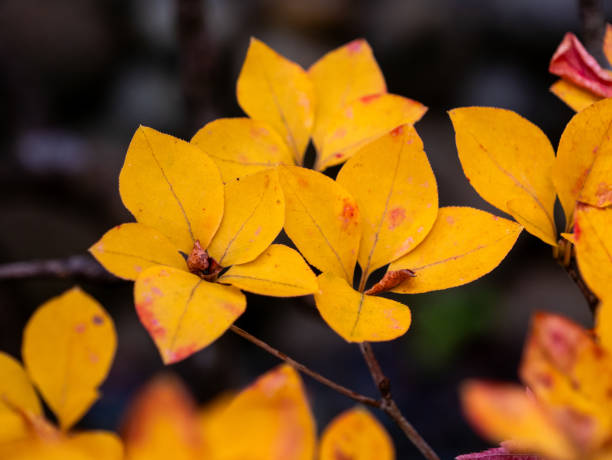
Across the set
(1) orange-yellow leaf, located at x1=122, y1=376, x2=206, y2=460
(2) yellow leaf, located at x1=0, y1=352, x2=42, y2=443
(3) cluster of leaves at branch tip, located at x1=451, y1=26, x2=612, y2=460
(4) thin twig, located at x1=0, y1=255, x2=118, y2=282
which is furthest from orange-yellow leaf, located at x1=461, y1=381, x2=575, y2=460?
(4) thin twig, located at x1=0, y1=255, x2=118, y2=282

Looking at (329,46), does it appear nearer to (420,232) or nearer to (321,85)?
(321,85)

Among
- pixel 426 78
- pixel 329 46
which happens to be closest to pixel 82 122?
pixel 329 46

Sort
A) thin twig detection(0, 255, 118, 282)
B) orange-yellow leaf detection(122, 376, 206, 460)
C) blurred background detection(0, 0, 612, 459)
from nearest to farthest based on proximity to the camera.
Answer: orange-yellow leaf detection(122, 376, 206, 460) < thin twig detection(0, 255, 118, 282) < blurred background detection(0, 0, 612, 459)

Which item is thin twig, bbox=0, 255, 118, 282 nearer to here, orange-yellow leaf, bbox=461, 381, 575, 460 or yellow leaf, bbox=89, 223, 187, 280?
yellow leaf, bbox=89, 223, 187, 280

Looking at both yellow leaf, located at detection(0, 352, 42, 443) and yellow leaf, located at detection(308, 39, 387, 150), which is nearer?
yellow leaf, located at detection(0, 352, 42, 443)

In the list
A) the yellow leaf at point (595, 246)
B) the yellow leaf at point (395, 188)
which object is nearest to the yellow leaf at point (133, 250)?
the yellow leaf at point (395, 188)

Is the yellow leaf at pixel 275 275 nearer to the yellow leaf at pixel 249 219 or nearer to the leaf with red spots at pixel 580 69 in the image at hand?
the yellow leaf at pixel 249 219
